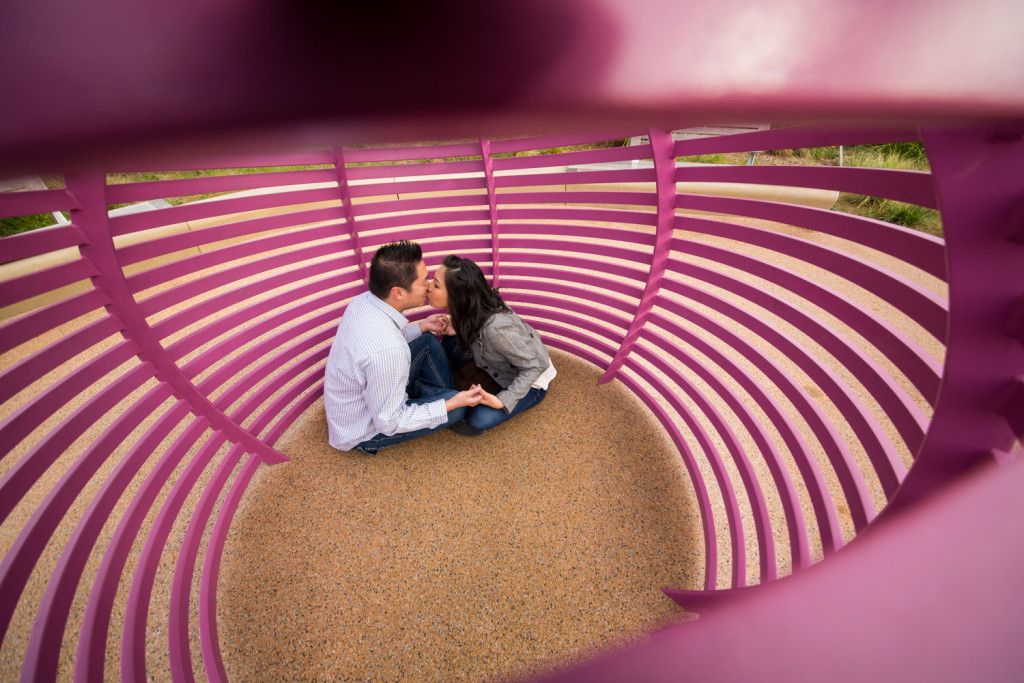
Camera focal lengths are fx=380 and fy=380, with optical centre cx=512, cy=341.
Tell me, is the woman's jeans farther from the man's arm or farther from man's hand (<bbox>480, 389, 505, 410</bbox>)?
the man's arm

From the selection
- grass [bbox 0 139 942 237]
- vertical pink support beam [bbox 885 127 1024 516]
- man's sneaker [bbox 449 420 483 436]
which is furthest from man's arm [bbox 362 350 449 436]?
grass [bbox 0 139 942 237]

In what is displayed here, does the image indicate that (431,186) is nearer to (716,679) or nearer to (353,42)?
(353,42)

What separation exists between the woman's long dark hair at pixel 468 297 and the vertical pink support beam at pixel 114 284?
156 cm

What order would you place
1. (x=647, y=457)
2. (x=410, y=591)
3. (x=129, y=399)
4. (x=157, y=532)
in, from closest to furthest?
(x=157, y=532) → (x=410, y=591) → (x=647, y=457) → (x=129, y=399)

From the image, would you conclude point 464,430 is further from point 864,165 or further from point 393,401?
point 864,165

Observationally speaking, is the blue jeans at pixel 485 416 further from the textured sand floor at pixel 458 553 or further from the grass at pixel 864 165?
the grass at pixel 864 165

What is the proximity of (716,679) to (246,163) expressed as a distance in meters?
2.88

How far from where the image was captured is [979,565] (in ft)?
0.90

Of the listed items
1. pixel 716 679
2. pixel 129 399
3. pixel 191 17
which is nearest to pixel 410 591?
pixel 716 679

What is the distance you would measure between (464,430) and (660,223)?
202 centimetres

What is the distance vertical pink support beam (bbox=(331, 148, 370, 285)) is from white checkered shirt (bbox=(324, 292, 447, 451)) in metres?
0.66

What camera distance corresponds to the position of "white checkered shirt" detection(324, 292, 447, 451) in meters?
2.27

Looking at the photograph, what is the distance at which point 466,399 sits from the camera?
2664mm

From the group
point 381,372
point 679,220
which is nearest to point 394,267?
point 381,372
